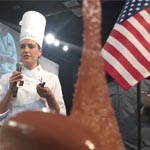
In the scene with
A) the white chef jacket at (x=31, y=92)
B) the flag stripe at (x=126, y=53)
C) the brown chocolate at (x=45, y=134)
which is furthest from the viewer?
the white chef jacket at (x=31, y=92)

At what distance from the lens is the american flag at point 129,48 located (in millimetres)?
1214

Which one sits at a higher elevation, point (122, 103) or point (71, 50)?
point (71, 50)

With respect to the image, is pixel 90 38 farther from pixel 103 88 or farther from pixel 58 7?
pixel 58 7

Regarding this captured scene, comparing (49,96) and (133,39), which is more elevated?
(133,39)

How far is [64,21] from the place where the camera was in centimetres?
497

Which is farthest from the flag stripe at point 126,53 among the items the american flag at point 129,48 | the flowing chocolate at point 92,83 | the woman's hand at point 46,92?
the flowing chocolate at point 92,83

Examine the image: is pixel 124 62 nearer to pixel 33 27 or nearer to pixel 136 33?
pixel 136 33

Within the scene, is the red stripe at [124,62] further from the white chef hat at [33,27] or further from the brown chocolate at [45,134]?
the brown chocolate at [45,134]

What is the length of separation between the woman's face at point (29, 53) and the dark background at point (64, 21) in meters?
2.05

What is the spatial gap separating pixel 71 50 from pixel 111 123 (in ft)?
18.0

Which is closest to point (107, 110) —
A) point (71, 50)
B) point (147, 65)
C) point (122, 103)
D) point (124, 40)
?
point (124, 40)

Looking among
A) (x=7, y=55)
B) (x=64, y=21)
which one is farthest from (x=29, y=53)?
(x=64, y=21)

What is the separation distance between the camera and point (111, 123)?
1.08ft

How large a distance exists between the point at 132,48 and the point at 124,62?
68 millimetres
